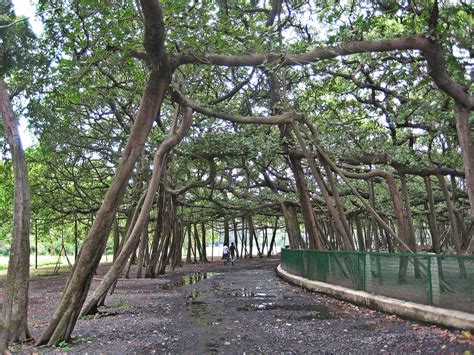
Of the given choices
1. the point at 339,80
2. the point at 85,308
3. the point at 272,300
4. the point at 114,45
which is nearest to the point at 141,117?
the point at 114,45

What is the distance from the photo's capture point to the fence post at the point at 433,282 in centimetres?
791

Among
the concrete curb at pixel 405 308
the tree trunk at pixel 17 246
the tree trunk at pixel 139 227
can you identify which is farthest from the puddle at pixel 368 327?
the tree trunk at pixel 17 246

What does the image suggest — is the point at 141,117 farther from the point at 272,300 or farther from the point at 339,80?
the point at 339,80

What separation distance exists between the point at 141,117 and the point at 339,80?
7.48 metres

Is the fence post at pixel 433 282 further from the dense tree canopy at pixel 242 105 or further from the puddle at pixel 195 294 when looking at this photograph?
the puddle at pixel 195 294

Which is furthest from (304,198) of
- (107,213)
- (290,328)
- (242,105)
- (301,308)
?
(107,213)

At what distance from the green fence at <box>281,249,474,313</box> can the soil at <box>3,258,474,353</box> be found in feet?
1.82

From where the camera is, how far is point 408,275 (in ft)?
28.7

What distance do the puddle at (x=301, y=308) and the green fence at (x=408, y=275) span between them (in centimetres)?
125

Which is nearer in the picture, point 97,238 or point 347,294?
point 97,238

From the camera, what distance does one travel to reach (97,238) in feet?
23.6

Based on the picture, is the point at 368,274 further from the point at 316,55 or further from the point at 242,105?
the point at 242,105

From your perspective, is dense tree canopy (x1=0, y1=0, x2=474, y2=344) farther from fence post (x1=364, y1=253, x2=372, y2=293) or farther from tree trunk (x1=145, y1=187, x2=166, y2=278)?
fence post (x1=364, y1=253, x2=372, y2=293)

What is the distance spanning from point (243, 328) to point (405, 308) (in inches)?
116
